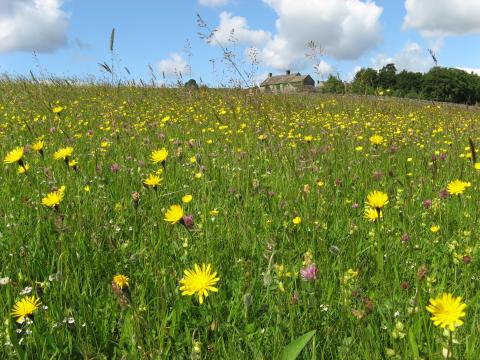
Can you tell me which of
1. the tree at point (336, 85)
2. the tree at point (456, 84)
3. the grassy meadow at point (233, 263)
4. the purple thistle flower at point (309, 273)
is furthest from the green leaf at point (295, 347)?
the tree at point (456, 84)

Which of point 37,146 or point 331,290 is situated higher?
point 37,146

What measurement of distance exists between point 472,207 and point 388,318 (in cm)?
155

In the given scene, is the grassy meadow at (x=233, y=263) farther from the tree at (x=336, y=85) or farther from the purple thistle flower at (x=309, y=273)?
the tree at (x=336, y=85)

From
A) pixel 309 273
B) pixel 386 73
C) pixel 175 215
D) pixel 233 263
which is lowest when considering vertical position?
pixel 233 263

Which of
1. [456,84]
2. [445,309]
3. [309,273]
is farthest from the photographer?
[456,84]

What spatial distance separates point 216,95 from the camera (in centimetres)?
808

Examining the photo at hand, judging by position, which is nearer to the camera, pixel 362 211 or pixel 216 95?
pixel 362 211

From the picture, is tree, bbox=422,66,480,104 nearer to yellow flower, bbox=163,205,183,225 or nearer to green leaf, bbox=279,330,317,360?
yellow flower, bbox=163,205,183,225

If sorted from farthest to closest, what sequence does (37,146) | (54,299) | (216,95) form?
(216,95)
(37,146)
(54,299)

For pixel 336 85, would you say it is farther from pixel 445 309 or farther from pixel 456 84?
pixel 456 84

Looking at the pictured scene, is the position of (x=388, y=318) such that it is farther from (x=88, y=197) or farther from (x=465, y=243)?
(x=88, y=197)

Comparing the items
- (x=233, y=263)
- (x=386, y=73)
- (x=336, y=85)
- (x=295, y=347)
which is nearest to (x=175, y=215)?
(x=233, y=263)

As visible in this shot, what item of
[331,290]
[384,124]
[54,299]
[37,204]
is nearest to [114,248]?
[54,299]

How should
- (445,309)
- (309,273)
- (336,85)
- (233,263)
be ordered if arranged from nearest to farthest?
(445,309)
(309,273)
(233,263)
(336,85)
